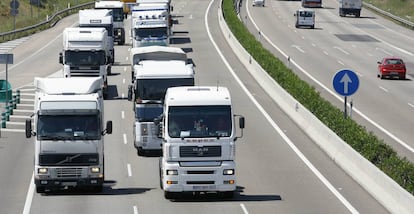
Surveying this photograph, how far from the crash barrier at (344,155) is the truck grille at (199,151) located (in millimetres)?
4705

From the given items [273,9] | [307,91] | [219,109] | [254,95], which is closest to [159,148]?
[219,109]

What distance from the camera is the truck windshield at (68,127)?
97.4ft

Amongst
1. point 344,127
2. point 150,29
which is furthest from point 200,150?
point 150,29

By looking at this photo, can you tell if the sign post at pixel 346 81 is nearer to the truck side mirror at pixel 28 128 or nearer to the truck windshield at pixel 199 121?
the truck windshield at pixel 199 121

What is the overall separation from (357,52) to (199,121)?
55.3 meters

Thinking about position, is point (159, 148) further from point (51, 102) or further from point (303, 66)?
point (303, 66)

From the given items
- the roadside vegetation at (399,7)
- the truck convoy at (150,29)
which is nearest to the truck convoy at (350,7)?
the roadside vegetation at (399,7)

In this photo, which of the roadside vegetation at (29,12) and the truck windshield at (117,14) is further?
the roadside vegetation at (29,12)

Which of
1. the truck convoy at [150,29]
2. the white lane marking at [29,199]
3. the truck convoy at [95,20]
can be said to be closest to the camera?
the white lane marking at [29,199]

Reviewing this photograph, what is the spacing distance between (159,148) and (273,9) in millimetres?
88221

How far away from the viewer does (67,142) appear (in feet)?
97.0

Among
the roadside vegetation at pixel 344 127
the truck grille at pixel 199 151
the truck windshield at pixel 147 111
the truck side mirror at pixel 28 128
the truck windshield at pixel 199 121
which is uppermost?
the truck windshield at pixel 199 121

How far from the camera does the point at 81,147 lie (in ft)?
97.3

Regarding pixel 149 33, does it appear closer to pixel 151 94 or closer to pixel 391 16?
pixel 151 94
